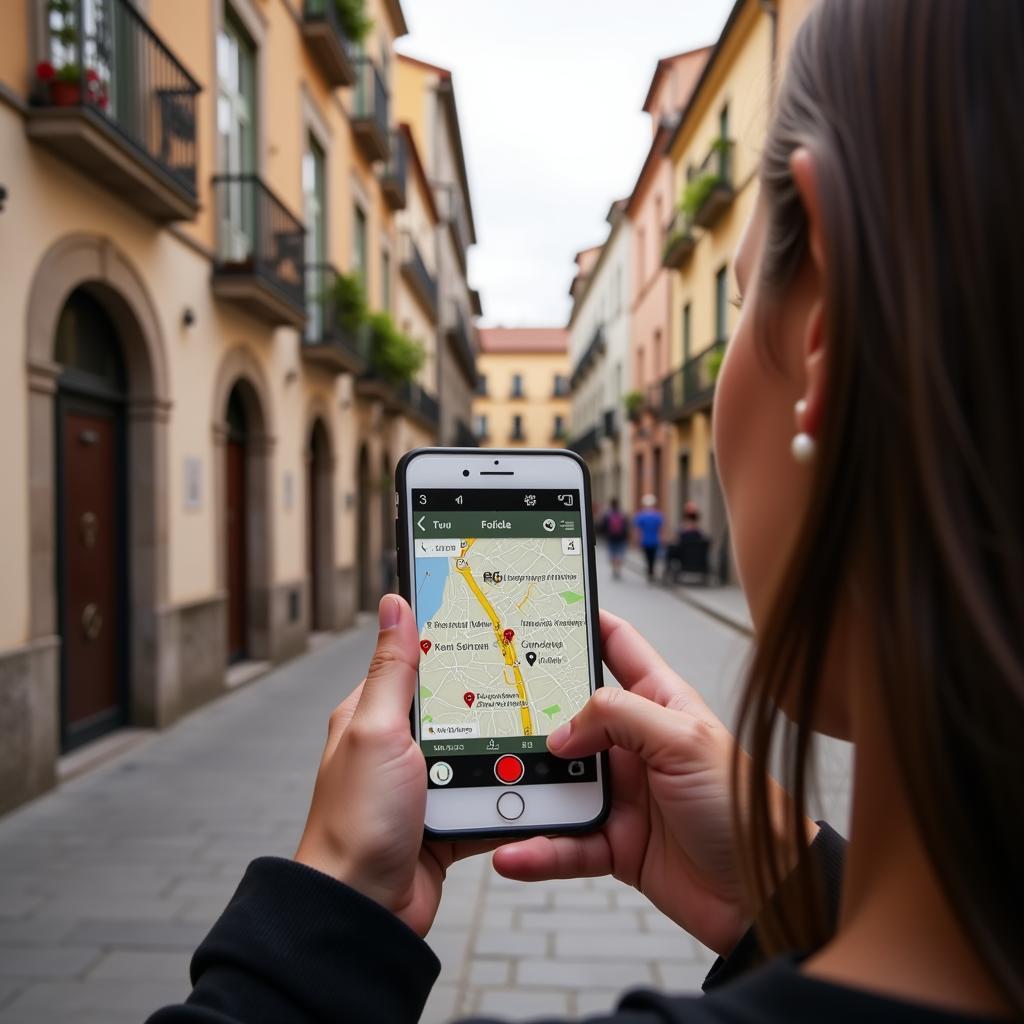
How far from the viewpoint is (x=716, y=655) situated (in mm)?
10672

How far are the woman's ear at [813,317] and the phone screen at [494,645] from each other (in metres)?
0.93

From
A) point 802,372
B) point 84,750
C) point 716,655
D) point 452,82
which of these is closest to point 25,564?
point 84,750

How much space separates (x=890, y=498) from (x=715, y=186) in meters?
19.8

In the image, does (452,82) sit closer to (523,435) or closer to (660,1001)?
(660,1001)

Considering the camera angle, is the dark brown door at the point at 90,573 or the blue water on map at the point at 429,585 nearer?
the blue water on map at the point at 429,585

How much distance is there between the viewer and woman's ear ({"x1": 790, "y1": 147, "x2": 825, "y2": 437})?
0.70m

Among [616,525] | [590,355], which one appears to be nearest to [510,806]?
[616,525]

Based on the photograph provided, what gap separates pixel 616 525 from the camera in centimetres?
2350

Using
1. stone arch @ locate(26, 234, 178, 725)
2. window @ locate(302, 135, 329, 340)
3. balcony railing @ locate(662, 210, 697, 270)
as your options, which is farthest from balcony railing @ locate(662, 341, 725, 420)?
stone arch @ locate(26, 234, 178, 725)

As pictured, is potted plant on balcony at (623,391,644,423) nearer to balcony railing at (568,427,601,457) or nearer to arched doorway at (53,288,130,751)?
balcony railing at (568,427,601,457)

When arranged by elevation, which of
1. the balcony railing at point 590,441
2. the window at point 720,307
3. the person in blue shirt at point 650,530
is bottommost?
the person in blue shirt at point 650,530

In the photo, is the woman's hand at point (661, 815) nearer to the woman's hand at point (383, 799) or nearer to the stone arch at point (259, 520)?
the woman's hand at point (383, 799)

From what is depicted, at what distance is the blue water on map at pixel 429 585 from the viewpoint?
1588mm

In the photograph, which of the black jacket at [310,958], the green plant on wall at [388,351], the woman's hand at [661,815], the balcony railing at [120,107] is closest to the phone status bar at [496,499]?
the woman's hand at [661,815]
